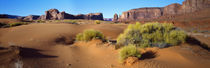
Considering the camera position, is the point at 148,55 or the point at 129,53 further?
the point at 148,55

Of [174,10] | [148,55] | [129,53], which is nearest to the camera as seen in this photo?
[129,53]

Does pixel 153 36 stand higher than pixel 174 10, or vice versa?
pixel 174 10

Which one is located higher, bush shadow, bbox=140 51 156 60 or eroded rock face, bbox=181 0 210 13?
eroded rock face, bbox=181 0 210 13

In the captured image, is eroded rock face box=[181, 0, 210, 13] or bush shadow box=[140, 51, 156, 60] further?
eroded rock face box=[181, 0, 210, 13]

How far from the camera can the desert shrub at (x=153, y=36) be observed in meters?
5.68

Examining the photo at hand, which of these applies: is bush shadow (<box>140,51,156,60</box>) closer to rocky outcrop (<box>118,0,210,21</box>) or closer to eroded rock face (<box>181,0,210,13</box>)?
rocky outcrop (<box>118,0,210,21</box>)

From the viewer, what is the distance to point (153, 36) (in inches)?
239

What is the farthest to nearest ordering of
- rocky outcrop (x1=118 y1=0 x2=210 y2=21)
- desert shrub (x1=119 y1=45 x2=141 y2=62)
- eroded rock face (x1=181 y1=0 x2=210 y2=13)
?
rocky outcrop (x1=118 y1=0 x2=210 y2=21), eroded rock face (x1=181 y1=0 x2=210 y2=13), desert shrub (x1=119 y1=45 x2=141 y2=62)

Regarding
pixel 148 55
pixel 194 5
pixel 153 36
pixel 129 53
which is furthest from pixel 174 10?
pixel 129 53

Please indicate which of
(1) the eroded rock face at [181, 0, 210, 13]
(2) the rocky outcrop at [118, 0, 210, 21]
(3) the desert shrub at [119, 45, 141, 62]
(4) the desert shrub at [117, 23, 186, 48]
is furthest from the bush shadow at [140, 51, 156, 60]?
(1) the eroded rock face at [181, 0, 210, 13]

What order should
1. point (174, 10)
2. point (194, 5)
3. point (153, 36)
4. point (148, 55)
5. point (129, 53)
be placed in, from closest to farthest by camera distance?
point (129, 53), point (148, 55), point (153, 36), point (194, 5), point (174, 10)

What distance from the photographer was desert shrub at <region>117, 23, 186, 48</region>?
5.68m

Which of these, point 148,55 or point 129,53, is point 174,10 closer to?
point 148,55

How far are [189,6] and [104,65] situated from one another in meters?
86.2
